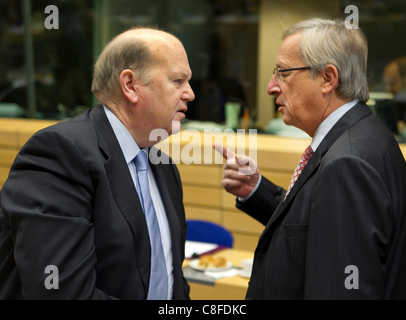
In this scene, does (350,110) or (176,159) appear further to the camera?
(176,159)

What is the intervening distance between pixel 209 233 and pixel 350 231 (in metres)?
2.28

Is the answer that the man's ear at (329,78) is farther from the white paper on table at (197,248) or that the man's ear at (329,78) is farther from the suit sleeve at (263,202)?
the white paper on table at (197,248)

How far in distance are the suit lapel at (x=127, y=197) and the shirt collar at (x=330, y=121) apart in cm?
65

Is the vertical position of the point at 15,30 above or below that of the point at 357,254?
above

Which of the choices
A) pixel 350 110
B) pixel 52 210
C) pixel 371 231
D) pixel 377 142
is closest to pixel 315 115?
pixel 350 110

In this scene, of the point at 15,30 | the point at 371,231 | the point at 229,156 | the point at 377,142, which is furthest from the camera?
the point at 15,30

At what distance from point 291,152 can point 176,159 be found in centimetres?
135

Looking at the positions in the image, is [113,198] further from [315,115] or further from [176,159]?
[176,159]

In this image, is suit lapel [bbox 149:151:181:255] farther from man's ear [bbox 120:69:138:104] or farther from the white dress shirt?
man's ear [bbox 120:69:138:104]

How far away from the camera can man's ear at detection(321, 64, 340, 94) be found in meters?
1.51

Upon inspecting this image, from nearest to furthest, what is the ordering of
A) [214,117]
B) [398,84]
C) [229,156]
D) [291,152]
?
1. [229,156]
2. [291,152]
3. [398,84]
4. [214,117]

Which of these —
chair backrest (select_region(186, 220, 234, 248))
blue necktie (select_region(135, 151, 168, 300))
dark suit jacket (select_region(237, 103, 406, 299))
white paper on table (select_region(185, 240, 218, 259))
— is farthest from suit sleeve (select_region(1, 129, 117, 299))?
chair backrest (select_region(186, 220, 234, 248))

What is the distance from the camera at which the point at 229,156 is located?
2.02m

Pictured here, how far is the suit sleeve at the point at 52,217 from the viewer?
4.19ft
